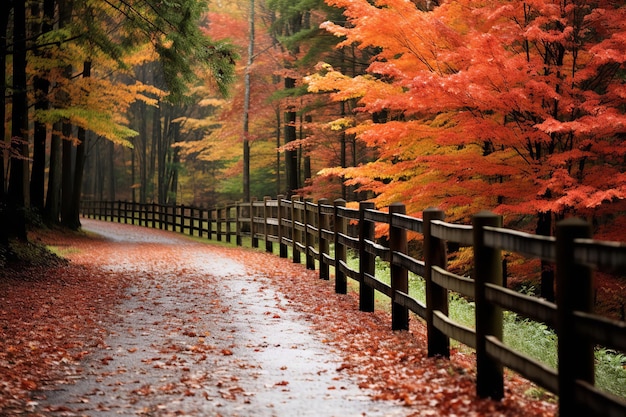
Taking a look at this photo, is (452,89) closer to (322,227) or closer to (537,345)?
(322,227)

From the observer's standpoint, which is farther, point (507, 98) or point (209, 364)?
point (507, 98)

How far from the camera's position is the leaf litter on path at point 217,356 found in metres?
5.20

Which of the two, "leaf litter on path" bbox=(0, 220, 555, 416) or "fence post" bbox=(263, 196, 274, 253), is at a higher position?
"fence post" bbox=(263, 196, 274, 253)

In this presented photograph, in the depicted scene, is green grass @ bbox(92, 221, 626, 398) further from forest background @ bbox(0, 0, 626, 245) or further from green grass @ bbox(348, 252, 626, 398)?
forest background @ bbox(0, 0, 626, 245)

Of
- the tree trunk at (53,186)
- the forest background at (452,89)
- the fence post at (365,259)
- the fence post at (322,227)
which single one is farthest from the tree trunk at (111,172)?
the fence post at (365,259)

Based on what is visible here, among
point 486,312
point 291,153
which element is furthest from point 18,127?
point 486,312

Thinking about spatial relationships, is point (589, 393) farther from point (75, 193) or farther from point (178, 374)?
point (75, 193)

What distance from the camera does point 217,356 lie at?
694cm

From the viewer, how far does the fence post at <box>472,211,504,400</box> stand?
5043 millimetres

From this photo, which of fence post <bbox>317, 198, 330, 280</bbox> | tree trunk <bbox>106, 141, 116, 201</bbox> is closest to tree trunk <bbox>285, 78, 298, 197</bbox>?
fence post <bbox>317, 198, 330, 280</bbox>

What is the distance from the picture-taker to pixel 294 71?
79.4ft

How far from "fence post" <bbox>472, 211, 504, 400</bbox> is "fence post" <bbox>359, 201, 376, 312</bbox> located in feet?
13.3

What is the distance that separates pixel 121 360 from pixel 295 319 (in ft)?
9.32

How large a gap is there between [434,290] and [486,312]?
1213 mm
